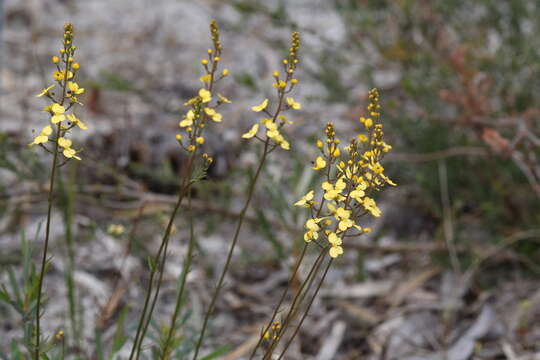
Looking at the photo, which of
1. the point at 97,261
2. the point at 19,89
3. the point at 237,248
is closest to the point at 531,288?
the point at 237,248

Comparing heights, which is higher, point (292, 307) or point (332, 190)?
point (332, 190)

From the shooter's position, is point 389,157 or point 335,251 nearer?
point 335,251

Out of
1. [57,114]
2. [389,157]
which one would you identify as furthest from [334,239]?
[389,157]

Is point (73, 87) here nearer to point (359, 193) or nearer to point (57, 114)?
point (57, 114)

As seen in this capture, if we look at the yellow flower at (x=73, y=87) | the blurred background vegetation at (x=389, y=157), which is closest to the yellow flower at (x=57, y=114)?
the yellow flower at (x=73, y=87)

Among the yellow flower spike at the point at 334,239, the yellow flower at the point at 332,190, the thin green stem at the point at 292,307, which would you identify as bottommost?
the thin green stem at the point at 292,307

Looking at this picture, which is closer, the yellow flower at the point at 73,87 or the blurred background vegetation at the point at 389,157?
the yellow flower at the point at 73,87

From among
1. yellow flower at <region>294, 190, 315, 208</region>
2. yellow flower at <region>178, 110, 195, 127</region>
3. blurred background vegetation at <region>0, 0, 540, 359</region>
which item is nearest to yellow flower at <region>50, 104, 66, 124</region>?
yellow flower at <region>178, 110, 195, 127</region>

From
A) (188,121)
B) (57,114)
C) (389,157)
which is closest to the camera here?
(57,114)

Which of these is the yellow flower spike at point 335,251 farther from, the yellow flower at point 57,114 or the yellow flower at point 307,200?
the yellow flower at point 57,114

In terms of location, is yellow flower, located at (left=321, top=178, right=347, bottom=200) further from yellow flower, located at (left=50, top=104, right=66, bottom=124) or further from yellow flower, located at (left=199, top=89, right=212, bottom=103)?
yellow flower, located at (left=50, top=104, right=66, bottom=124)

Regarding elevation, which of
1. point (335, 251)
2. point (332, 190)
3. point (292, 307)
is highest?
point (332, 190)
